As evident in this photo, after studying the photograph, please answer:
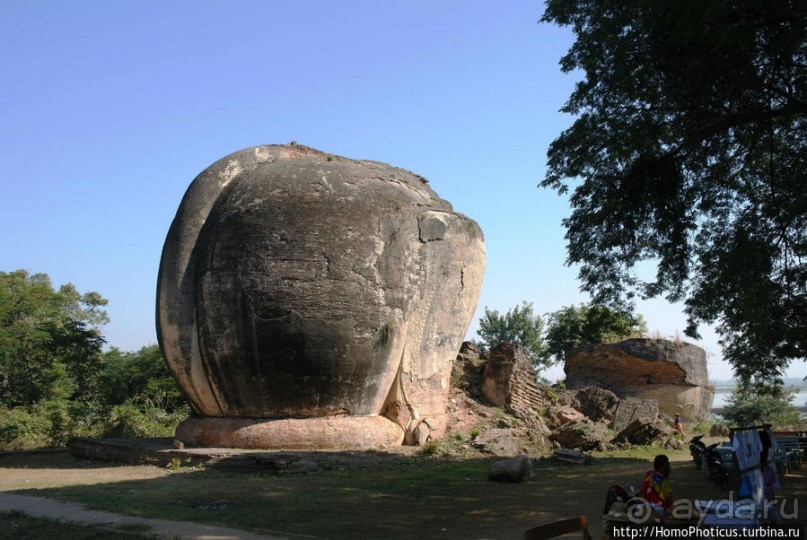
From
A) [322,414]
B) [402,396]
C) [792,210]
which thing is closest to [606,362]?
[402,396]

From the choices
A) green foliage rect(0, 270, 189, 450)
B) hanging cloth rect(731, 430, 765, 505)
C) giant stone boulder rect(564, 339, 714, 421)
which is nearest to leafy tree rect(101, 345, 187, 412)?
green foliage rect(0, 270, 189, 450)

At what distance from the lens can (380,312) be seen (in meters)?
11.8

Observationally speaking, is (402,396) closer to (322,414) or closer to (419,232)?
(322,414)

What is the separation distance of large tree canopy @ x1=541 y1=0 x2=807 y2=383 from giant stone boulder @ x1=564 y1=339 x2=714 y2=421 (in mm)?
11838

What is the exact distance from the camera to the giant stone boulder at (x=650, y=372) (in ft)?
71.1

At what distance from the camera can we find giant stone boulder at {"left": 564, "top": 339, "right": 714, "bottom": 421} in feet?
71.1

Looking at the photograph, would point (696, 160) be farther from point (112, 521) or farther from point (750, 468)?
point (112, 521)

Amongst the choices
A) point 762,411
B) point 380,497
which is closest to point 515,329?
point 762,411

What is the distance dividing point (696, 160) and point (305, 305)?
5794 millimetres

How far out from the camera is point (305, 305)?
11.3 m

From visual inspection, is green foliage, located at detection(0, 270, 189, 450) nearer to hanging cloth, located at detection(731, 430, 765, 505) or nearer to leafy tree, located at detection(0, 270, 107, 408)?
leafy tree, located at detection(0, 270, 107, 408)

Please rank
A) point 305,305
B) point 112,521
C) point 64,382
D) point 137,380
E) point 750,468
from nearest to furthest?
point 750,468 < point 112,521 < point 305,305 < point 64,382 < point 137,380

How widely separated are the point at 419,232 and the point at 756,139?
541 centimetres

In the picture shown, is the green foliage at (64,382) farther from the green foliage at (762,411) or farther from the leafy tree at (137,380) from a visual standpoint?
the green foliage at (762,411)
